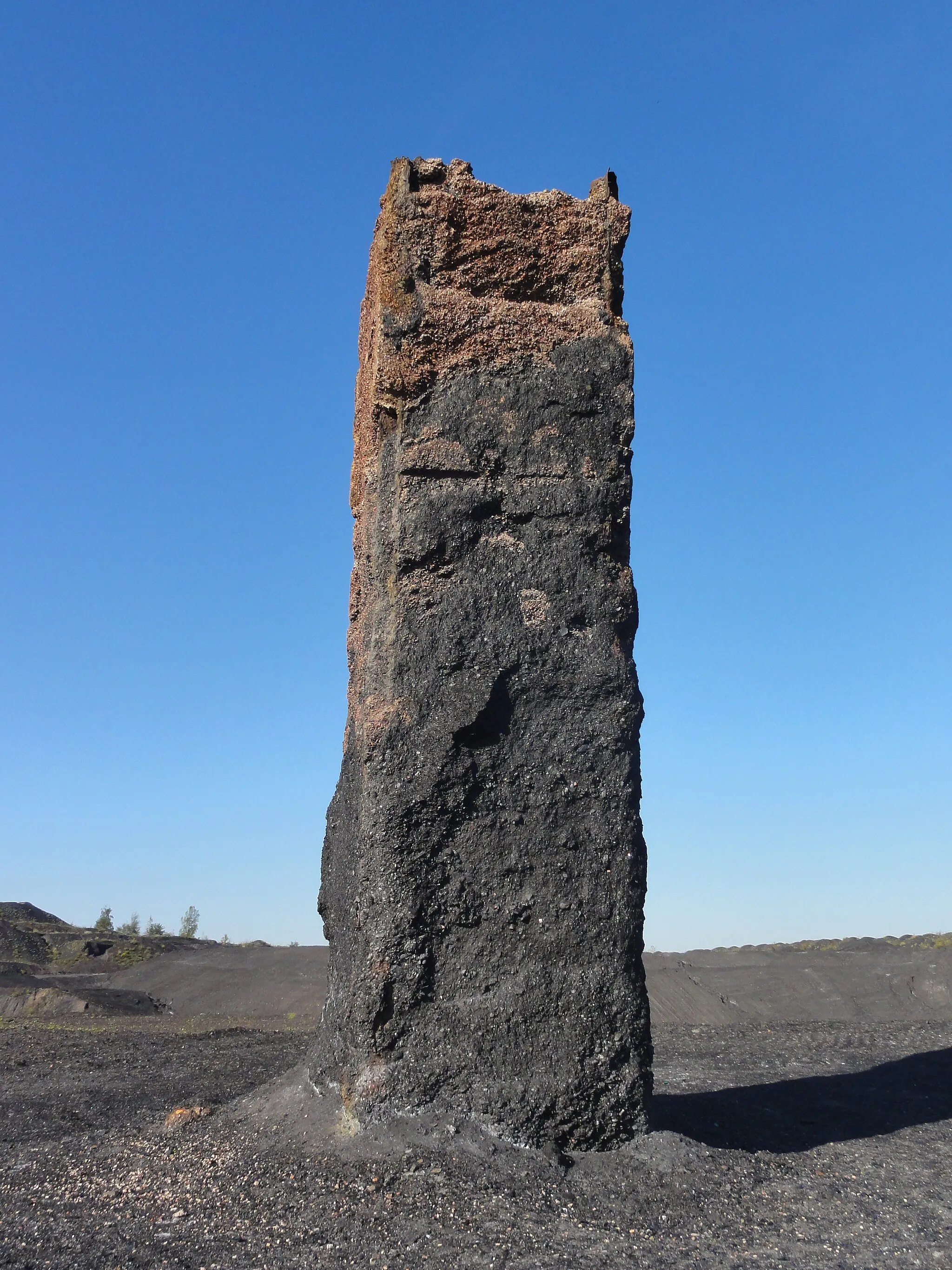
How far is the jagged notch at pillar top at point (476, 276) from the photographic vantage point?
4.98m

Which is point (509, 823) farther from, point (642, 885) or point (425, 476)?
point (425, 476)

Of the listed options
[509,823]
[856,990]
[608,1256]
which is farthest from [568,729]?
[856,990]

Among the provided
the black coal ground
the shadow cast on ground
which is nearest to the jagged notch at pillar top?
the black coal ground

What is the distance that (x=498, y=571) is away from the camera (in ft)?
15.9

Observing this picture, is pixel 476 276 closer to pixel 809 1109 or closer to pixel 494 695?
pixel 494 695

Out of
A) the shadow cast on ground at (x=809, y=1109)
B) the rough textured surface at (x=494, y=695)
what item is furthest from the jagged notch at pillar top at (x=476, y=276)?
the shadow cast on ground at (x=809, y=1109)

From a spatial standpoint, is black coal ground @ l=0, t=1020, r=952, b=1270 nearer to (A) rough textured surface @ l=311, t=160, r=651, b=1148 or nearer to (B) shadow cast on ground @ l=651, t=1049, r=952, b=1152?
(B) shadow cast on ground @ l=651, t=1049, r=952, b=1152

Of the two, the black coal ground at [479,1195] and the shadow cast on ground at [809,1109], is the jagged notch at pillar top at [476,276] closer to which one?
the black coal ground at [479,1195]

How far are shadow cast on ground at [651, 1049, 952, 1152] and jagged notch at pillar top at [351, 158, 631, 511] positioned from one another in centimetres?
369

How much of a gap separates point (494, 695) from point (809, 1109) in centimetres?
A: 322

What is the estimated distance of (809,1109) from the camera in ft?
19.4

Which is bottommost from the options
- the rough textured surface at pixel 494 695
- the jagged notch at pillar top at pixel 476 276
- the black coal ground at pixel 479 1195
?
the black coal ground at pixel 479 1195

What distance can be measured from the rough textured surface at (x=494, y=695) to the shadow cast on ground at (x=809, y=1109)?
0.92 m

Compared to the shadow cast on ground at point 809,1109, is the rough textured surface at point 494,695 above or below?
above
